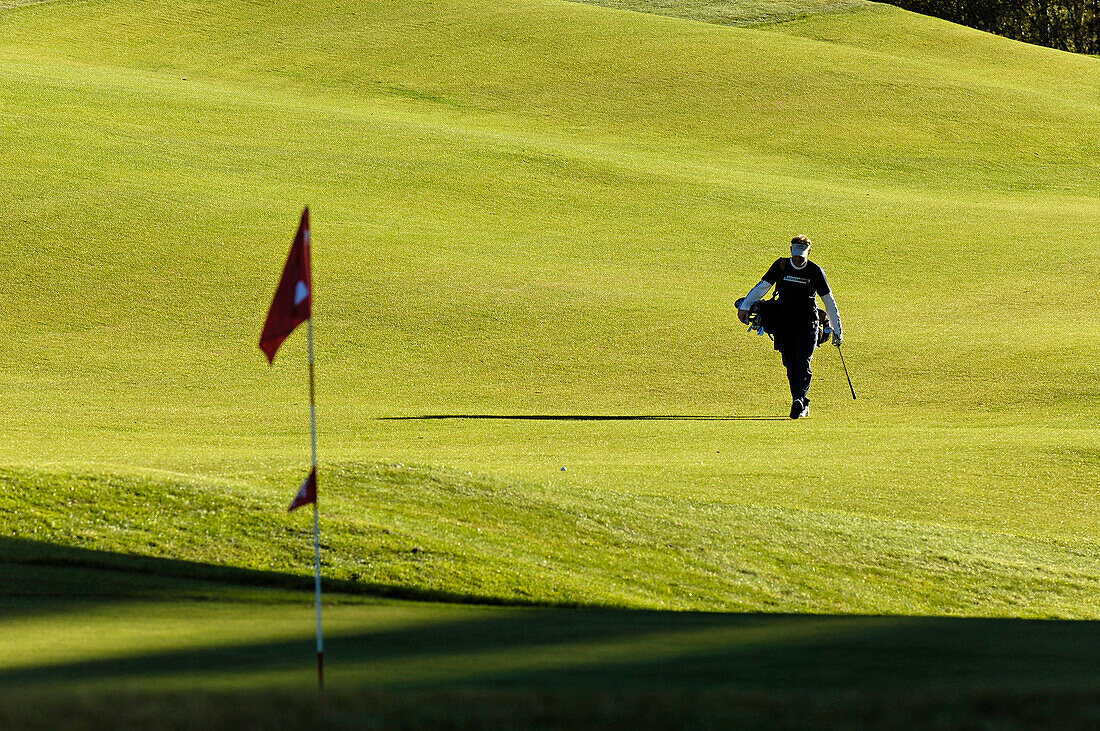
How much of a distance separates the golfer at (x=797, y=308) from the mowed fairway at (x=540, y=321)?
3.40ft

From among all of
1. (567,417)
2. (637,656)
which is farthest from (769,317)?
(637,656)

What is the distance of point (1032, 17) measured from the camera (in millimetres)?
97000

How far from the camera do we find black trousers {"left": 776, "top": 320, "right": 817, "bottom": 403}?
21.8 m

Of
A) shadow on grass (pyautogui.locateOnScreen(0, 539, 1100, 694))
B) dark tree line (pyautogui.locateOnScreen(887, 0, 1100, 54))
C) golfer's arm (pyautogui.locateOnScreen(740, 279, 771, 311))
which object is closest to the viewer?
shadow on grass (pyautogui.locateOnScreen(0, 539, 1100, 694))

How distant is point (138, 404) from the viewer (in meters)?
21.7

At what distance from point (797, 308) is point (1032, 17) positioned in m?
83.0

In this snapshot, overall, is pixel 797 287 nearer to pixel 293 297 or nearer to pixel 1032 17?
pixel 293 297

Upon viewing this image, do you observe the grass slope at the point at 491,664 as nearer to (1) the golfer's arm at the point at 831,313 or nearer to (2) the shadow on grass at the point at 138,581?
(2) the shadow on grass at the point at 138,581

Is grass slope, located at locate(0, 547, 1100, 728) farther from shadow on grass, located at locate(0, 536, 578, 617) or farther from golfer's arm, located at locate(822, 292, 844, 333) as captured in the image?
golfer's arm, located at locate(822, 292, 844, 333)

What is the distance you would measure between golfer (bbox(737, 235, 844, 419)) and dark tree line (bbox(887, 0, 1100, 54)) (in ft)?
259

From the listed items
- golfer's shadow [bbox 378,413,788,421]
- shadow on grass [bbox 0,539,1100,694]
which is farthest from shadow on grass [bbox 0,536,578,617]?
golfer's shadow [bbox 378,413,788,421]

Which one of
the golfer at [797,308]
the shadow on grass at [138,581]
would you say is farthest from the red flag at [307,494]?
the golfer at [797,308]

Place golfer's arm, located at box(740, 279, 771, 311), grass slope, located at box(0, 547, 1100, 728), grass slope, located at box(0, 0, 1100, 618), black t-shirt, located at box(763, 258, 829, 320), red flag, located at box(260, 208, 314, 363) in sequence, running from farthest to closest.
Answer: golfer's arm, located at box(740, 279, 771, 311) < black t-shirt, located at box(763, 258, 829, 320) < grass slope, located at box(0, 0, 1100, 618) < red flag, located at box(260, 208, 314, 363) < grass slope, located at box(0, 547, 1100, 728)

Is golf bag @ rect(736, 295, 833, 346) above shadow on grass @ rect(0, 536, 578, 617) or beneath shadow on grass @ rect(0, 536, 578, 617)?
beneath
